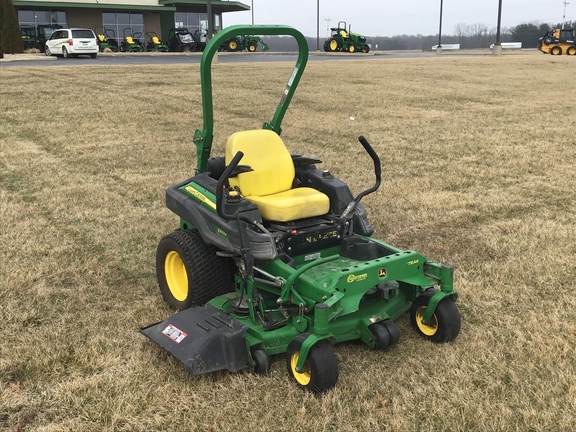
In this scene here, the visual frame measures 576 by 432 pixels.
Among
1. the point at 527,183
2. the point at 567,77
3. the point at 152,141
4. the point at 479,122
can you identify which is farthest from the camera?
the point at 567,77

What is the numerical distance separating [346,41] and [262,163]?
3542 centimetres

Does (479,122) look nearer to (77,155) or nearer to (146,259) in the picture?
(77,155)

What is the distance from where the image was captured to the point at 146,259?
4906mm

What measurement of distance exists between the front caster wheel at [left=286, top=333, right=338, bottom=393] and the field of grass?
0.06 meters

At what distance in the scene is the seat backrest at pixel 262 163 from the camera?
12.5 ft

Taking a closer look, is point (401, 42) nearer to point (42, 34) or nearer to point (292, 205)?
point (42, 34)

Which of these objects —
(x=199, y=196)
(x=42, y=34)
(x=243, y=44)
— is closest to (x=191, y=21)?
(x=243, y=44)

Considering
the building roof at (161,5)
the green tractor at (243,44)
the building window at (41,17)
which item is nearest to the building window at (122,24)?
the building roof at (161,5)

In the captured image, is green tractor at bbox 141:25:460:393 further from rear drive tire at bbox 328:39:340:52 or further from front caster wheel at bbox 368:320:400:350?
rear drive tire at bbox 328:39:340:52

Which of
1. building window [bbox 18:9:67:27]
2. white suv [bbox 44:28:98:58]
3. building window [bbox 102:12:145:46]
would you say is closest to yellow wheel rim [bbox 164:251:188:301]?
white suv [bbox 44:28:98:58]

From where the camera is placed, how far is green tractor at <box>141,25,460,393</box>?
309 cm

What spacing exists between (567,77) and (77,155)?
55.2 feet

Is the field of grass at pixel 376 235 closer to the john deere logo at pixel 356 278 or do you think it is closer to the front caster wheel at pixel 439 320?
the front caster wheel at pixel 439 320

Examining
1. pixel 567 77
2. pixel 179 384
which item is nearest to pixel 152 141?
pixel 179 384
